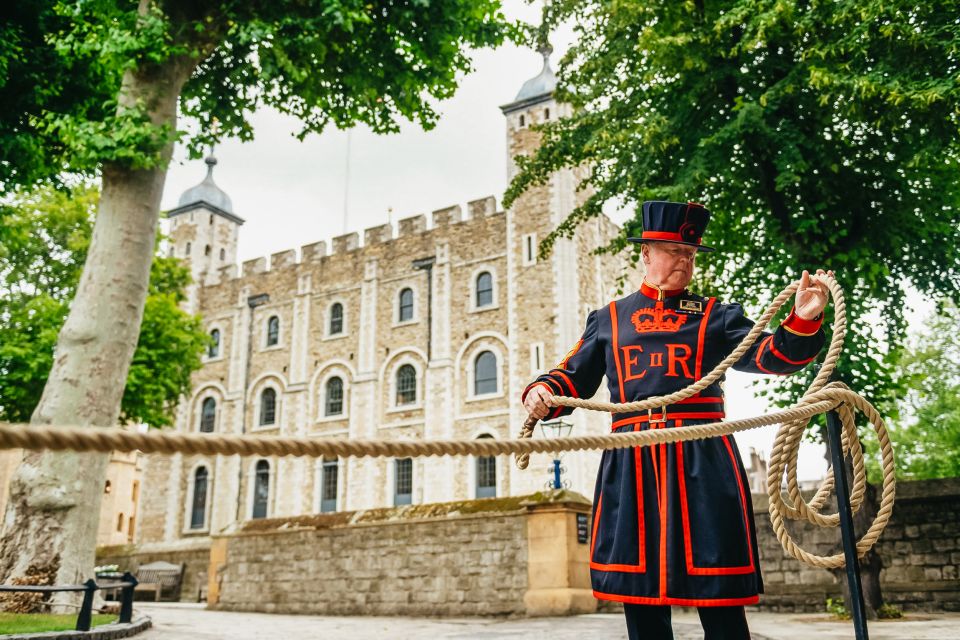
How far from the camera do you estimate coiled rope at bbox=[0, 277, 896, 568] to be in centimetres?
161

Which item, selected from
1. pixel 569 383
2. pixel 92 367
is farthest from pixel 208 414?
pixel 569 383

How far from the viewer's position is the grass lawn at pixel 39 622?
723cm

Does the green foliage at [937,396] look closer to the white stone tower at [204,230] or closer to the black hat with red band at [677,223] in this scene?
the black hat with red band at [677,223]

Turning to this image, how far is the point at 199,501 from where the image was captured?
34031 millimetres

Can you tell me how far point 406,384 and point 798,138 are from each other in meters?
22.1

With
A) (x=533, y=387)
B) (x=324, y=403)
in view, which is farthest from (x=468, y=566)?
(x=324, y=403)

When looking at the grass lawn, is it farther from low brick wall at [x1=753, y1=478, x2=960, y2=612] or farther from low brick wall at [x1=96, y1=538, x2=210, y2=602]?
low brick wall at [x1=96, y1=538, x2=210, y2=602]

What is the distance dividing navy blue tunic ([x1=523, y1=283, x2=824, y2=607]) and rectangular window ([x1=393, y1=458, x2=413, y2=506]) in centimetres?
2590

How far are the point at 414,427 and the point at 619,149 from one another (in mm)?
19083

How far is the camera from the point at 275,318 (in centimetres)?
3500

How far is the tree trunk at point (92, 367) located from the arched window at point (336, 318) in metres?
22.8

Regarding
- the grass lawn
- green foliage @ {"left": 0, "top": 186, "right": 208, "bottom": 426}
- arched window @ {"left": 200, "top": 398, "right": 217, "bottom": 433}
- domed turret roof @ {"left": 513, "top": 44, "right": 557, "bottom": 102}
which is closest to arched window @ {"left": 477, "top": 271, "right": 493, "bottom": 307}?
domed turret roof @ {"left": 513, "top": 44, "right": 557, "bottom": 102}

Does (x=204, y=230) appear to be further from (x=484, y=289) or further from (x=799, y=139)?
(x=799, y=139)

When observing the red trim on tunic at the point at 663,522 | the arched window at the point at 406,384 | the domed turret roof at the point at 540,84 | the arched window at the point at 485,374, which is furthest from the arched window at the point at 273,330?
the red trim on tunic at the point at 663,522
